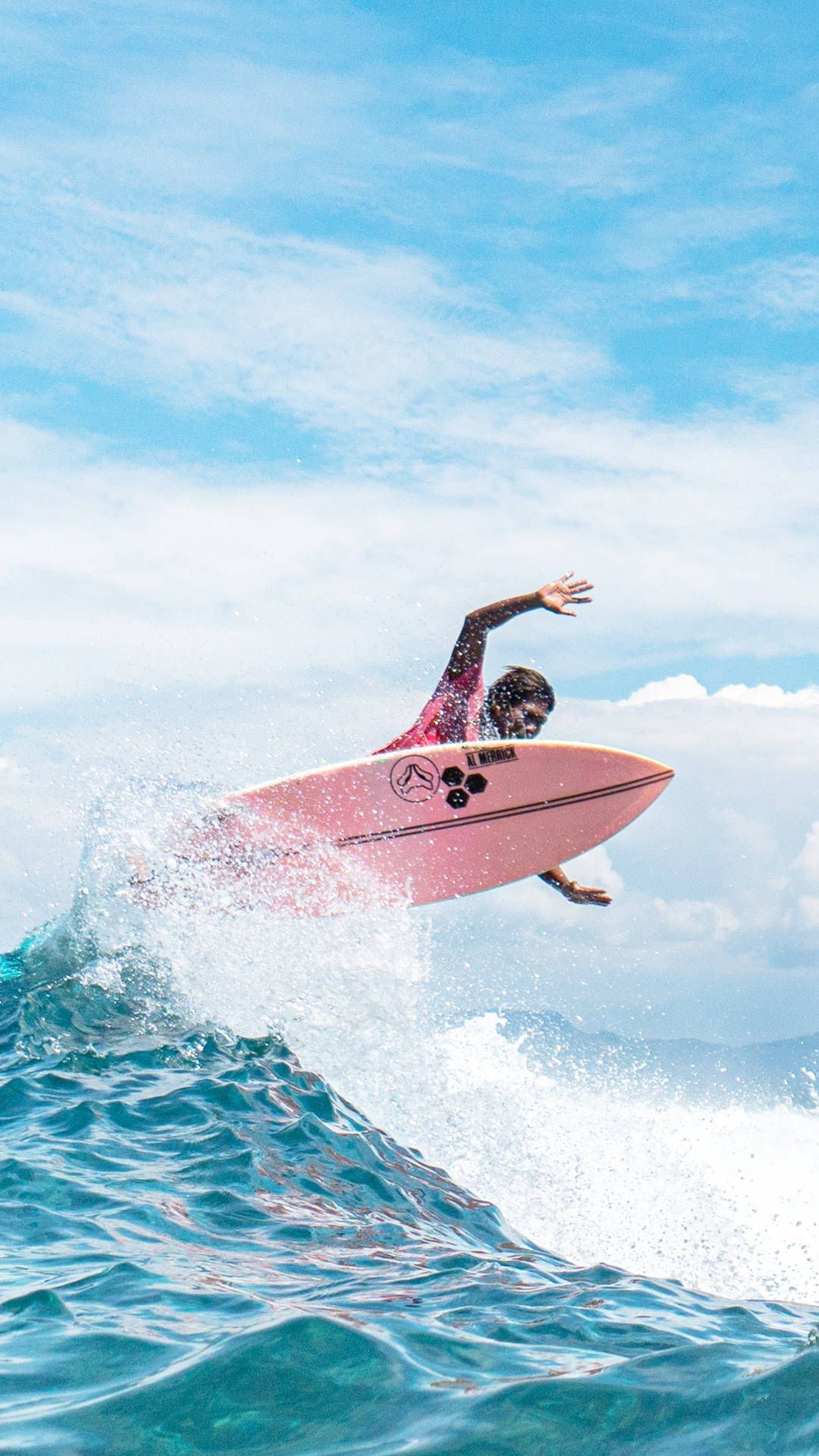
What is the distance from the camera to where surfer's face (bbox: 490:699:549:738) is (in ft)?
34.8

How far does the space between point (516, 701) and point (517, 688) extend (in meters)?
0.13

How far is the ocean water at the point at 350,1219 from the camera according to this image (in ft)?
9.50

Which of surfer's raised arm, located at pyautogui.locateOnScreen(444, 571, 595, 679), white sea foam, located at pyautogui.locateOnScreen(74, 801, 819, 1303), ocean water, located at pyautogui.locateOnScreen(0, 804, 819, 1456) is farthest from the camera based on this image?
surfer's raised arm, located at pyautogui.locateOnScreen(444, 571, 595, 679)

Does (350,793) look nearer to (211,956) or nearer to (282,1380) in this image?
(211,956)

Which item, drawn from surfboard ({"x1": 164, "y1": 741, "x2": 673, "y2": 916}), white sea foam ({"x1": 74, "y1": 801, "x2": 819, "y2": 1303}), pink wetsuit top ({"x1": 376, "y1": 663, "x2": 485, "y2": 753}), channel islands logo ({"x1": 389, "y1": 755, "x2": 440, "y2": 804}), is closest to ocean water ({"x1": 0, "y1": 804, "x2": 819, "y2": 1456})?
white sea foam ({"x1": 74, "y1": 801, "x2": 819, "y2": 1303})

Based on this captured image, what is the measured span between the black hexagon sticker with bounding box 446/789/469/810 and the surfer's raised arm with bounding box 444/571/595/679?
1353 millimetres

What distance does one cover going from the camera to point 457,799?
10.7 meters

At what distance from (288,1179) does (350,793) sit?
5.22m

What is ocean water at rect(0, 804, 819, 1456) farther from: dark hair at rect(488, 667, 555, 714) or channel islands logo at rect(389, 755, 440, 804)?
dark hair at rect(488, 667, 555, 714)

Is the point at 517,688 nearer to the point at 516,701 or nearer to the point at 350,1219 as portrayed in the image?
the point at 516,701

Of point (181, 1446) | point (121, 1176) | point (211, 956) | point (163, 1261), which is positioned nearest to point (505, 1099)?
point (211, 956)

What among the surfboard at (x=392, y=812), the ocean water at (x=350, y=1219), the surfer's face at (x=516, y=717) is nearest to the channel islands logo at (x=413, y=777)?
the surfboard at (x=392, y=812)

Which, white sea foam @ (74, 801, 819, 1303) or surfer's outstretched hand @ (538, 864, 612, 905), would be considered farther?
surfer's outstretched hand @ (538, 864, 612, 905)

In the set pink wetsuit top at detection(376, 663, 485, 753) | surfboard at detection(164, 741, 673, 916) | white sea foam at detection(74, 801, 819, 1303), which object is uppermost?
pink wetsuit top at detection(376, 663, 485, 753)
